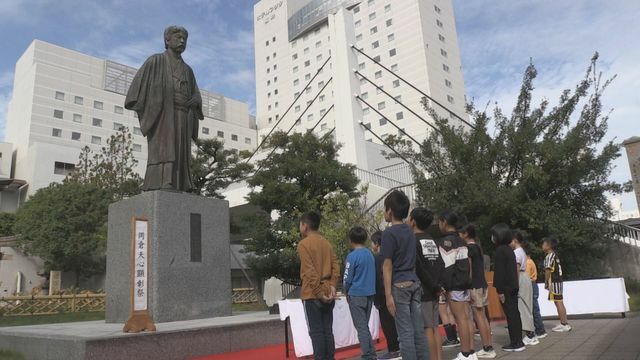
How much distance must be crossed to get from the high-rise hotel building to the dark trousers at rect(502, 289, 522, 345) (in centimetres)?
2906

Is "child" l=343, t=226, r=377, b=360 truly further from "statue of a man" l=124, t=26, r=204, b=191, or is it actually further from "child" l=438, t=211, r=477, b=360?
"statue of a man" l=124, t=26, r=204, b=191

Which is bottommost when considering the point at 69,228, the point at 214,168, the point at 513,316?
the point at 513,316

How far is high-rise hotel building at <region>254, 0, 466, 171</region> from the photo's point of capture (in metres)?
44.0

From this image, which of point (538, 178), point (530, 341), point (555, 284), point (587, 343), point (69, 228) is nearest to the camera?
point (587, 343)

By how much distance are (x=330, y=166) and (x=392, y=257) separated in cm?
1062

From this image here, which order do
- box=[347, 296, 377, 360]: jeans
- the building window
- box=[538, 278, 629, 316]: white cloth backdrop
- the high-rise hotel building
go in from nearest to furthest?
1. box=[347, 296, 377, 360]: jeans
2. box=[538, 278, 629, 316]: white cloth backdrop
3. the building window
4. the high-rise hotel building

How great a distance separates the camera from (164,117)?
625 centimetres

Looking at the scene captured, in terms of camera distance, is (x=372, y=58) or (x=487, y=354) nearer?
(x=487, y=354)

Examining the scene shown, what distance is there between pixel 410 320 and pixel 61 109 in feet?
155

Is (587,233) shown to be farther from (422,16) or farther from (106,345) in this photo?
(422,16)

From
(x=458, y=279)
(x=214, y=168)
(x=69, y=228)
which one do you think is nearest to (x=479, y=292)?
(x=458, y=279)

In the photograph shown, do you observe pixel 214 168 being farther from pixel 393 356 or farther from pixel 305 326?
pixel 393 356


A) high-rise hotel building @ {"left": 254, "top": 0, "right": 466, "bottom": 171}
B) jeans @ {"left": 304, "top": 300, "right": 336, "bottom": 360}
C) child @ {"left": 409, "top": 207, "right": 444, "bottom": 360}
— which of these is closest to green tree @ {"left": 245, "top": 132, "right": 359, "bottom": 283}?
jeans @ {"left": 304, "top": 300, "right": 336, "bottom": 360}

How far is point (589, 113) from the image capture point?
36.7 feet
